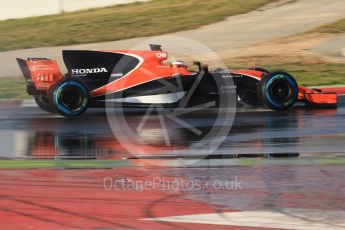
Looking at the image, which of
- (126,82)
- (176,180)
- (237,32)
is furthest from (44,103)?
(237,32)

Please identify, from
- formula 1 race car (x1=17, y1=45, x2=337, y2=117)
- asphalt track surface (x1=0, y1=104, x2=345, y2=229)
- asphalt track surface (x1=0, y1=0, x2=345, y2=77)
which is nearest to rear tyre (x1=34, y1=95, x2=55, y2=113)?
formula 1 race car (x1=17, y1=45, x2=337, y2=117)

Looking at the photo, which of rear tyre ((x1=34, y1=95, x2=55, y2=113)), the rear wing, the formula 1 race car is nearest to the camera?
the formula 1 race car

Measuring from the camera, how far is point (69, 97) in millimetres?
13445

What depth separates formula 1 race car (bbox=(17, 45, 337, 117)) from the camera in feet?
44.1

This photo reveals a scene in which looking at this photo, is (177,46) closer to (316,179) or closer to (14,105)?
(14,105)

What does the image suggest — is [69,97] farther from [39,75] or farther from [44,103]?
[44,103]

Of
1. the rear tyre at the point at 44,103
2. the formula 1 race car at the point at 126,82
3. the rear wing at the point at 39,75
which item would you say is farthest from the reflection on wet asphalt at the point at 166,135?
the rear wing at the point at 39,75

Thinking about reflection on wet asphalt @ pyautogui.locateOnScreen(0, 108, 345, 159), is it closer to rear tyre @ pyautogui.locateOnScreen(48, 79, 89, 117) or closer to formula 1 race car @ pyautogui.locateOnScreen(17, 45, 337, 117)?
rear tyre @ pyautogui.locateOnScreen(48, 79, 89, 117)

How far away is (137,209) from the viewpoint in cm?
687

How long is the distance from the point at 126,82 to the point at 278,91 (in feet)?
8.73

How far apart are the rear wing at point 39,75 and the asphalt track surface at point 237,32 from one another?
34.1ft

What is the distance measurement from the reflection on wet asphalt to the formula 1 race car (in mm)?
321

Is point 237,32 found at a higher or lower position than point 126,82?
higher

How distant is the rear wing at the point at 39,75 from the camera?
13594mm
